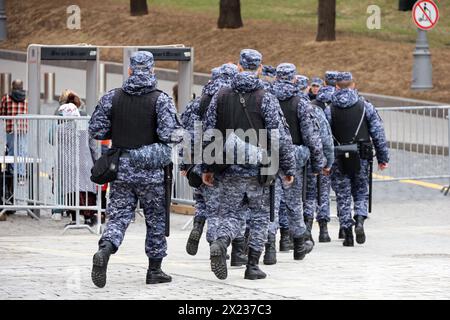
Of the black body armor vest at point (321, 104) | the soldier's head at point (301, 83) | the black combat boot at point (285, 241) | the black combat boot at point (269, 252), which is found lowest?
the black combat boot at point (285, 241)

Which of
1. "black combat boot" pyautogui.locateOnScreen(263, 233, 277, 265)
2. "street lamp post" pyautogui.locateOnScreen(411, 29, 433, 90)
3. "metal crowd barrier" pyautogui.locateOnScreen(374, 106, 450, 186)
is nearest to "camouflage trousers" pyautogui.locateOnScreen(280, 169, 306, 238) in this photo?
"black combat boot" pyautogui.locateOnScreen(263, 233, 277, 265)

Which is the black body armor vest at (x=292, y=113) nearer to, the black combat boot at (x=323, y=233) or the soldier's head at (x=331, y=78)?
the soldier's head at (x=331, y=78)

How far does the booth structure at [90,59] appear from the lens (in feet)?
59.7

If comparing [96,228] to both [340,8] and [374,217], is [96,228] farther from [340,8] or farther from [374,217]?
[340,8]

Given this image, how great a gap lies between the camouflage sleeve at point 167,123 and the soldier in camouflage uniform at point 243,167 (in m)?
0.51

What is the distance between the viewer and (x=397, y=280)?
38.4 ft

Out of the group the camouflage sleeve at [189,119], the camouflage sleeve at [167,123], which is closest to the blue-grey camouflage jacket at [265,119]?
the camouflage sleeve at [167,123]

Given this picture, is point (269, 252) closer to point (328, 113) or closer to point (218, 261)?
point (218, 261)

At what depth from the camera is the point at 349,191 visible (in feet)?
50.1

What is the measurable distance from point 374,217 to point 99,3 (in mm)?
29894

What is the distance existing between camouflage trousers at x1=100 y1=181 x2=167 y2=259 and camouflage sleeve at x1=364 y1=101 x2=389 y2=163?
4244mm

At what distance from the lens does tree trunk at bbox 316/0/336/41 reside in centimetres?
3684

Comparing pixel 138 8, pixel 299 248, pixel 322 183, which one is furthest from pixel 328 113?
pixel 138 8

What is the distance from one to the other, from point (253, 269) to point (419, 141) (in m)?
10.2
